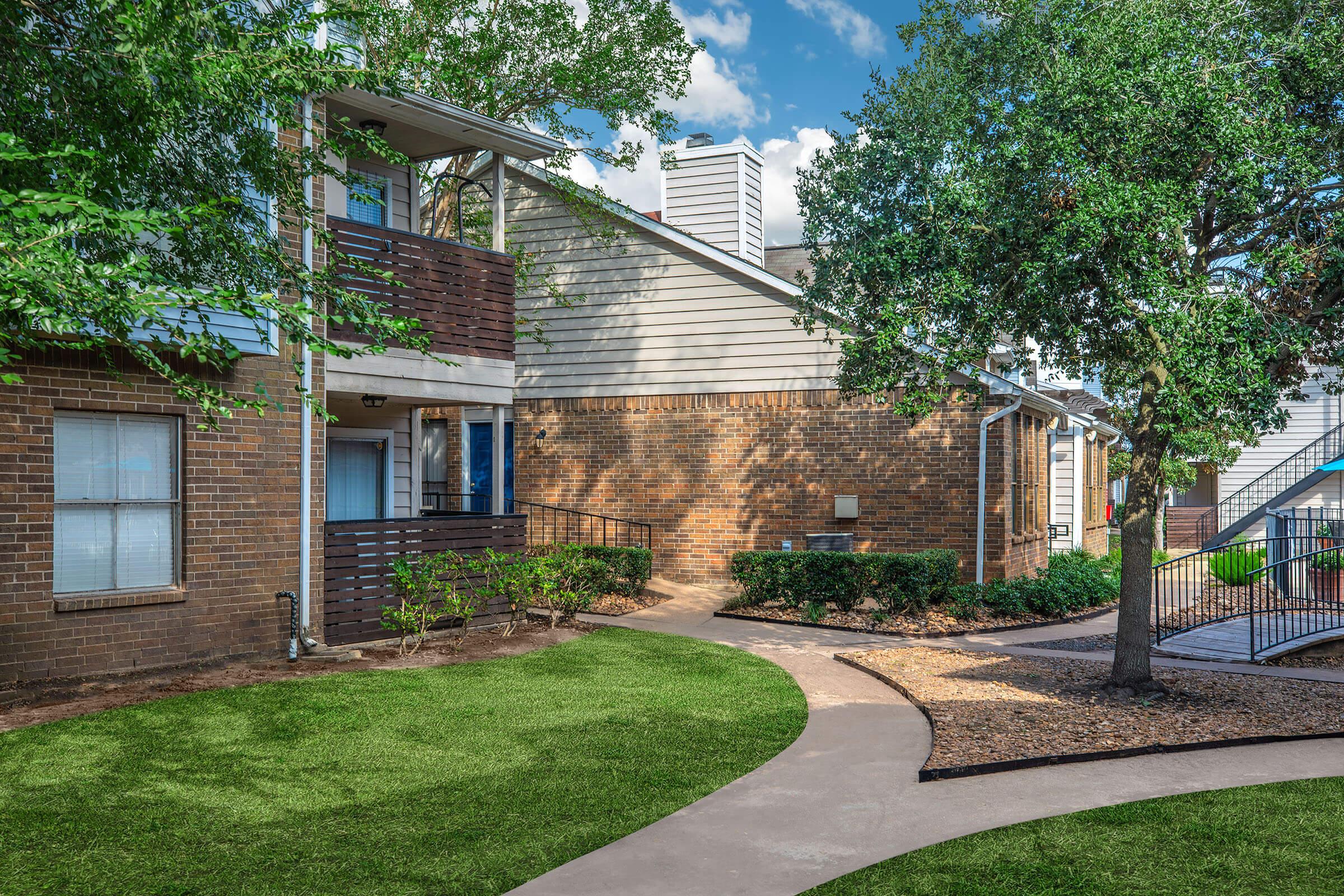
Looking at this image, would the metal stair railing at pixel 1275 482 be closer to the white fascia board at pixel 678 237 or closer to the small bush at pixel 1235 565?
the small bush at pixel 1235 565

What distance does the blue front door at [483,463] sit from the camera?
1834 centimetres

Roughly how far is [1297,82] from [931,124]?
3.02 m

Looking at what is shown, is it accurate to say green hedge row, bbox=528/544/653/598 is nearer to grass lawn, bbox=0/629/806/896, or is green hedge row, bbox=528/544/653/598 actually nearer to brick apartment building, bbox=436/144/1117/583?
brick apartment building, bbox=436/144/1117/583

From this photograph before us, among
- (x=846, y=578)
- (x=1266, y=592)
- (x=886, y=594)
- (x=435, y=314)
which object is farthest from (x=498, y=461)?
(x=1266, y=592)

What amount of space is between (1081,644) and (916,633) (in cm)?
197

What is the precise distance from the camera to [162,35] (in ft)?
19.6

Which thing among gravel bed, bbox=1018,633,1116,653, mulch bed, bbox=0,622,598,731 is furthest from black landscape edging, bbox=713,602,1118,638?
mulch bed, bbox=0,622,598,731

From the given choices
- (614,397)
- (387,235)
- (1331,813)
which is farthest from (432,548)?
(1331,813)

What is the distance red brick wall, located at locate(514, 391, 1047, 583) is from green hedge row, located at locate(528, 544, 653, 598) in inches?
73.8

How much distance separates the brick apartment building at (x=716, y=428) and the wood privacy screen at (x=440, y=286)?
181 inches

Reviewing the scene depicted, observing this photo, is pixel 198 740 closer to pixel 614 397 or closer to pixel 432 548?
pixel 432 548

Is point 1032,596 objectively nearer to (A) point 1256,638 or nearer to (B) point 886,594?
(B) point 886,594

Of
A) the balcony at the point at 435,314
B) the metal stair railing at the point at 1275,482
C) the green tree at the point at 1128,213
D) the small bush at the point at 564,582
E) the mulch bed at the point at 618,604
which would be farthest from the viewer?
the metal stair railing at the point at 1275,482

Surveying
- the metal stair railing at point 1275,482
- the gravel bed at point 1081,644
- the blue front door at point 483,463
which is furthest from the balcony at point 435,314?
the metal stair railing at point 1275,482
